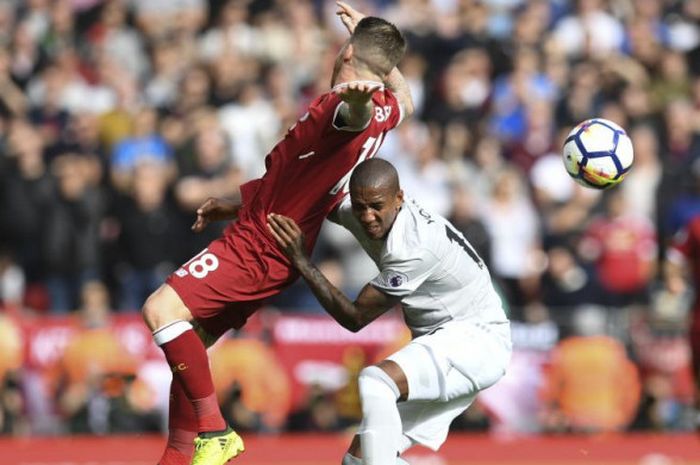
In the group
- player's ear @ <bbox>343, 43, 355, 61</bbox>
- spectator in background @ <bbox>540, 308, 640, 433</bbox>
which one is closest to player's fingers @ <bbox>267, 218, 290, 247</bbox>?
player's ear @ <bbox>343, 43, 355, 61</bbox>

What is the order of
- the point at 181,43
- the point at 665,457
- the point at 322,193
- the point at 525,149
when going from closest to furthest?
the point at 322,193 < the point at 665,457 < the point at 525,149 < the point at 181,43

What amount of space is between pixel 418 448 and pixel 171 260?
3.44 metres

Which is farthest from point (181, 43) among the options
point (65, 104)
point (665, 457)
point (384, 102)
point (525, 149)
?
point (384, 102)

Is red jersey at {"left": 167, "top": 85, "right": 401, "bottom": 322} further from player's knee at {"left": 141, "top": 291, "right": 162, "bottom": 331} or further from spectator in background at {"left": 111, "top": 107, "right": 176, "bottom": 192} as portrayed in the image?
spectator in background at {"left": 111, "top": 107, "right": 176, "bottom": 192}

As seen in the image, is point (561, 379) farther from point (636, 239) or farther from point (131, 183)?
point (131, 183)

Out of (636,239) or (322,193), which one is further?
(636,239)

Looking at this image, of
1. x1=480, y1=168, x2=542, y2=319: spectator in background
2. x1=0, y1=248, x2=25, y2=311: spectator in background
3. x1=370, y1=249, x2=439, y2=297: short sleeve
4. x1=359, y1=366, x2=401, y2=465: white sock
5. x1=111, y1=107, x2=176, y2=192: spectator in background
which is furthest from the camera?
x1=111, y1=107, x2=176, y2=192: spectator in background

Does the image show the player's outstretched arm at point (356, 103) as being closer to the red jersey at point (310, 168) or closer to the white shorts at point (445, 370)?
the red jersey at point (310, 168)

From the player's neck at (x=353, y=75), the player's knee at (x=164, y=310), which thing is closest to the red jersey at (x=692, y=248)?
the player's neck at (x=353, y=75)

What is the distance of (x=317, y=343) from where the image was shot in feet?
50.3

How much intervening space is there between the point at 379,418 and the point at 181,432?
143 centimetres

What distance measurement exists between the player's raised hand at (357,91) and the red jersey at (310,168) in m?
0.49

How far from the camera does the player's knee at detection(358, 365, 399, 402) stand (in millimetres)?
8805

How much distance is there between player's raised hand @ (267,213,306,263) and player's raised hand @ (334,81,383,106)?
92 centimetres
